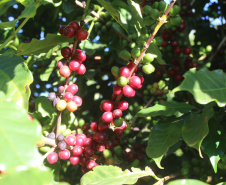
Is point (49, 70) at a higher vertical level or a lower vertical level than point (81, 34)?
lower

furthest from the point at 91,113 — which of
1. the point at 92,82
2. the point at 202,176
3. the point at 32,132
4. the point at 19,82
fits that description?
the point at 32,132

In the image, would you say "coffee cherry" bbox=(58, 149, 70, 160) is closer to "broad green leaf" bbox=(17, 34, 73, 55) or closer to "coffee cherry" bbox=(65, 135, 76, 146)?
"coffee cherry" bbox=(65, 135, 76, 146)

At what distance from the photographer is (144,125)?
1.90 m

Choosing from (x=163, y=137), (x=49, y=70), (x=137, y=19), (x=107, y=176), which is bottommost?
(x=49, y=70)

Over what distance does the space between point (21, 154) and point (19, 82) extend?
0.52 meters

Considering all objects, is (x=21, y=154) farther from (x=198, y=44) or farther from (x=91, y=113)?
(x=198, y=44)

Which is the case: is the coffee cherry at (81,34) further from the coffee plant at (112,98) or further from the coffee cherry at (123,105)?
the coffee cherry at (123,105)

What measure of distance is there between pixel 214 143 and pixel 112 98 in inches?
16.8

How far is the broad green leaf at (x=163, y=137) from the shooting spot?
1013mm

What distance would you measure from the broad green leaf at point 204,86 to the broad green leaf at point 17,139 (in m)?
0.42

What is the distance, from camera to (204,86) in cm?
82

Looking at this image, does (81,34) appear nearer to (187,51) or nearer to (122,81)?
(122,81)

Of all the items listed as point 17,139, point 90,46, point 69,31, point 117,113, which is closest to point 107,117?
point 117,113

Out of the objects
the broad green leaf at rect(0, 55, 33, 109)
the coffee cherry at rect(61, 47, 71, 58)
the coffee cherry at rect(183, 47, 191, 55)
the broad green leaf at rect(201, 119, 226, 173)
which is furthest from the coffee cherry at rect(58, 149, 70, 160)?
the coffee cherry at rect(183, 47, 191, 55)
